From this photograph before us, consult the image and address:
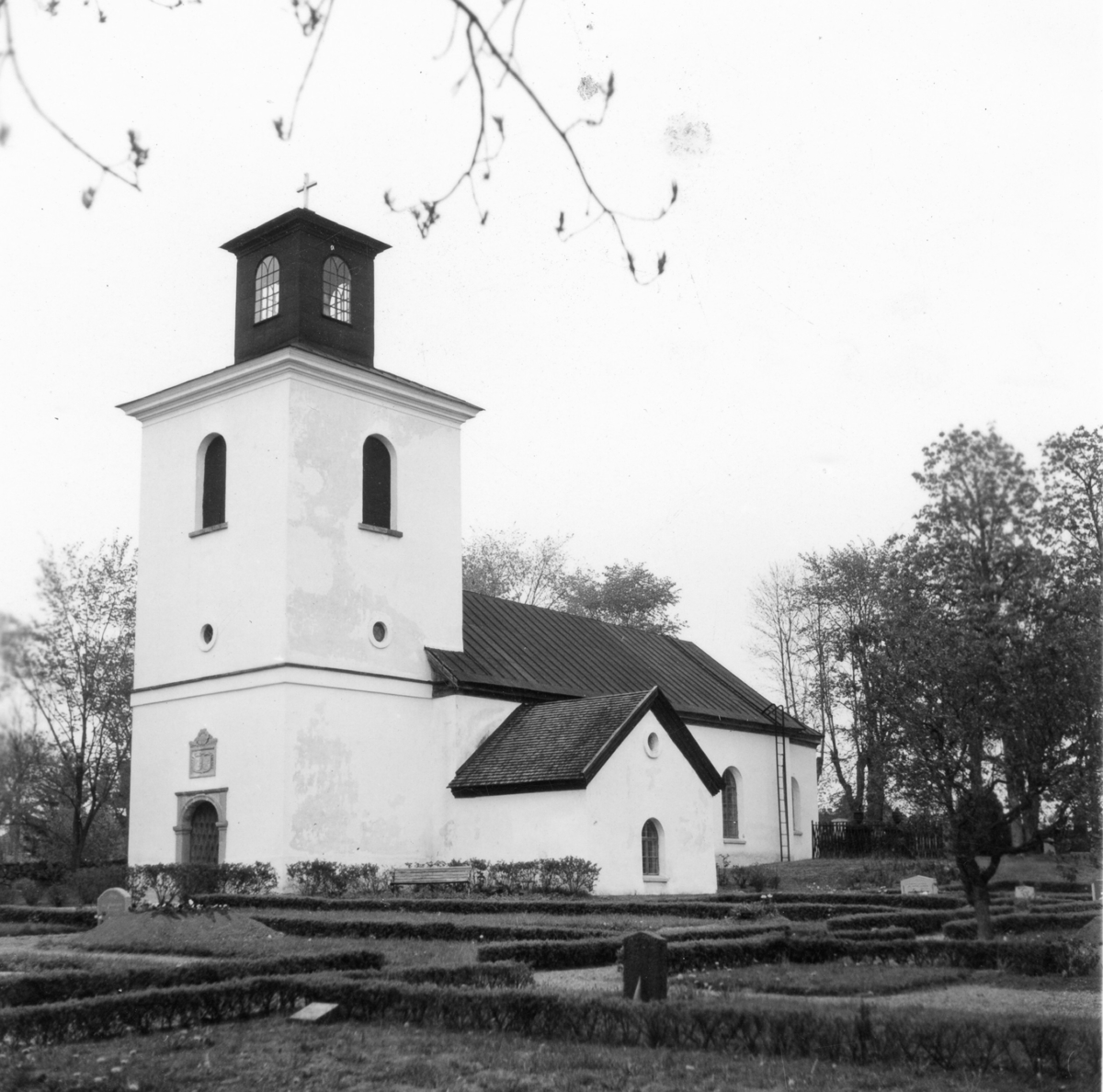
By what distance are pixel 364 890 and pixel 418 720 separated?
4354mm

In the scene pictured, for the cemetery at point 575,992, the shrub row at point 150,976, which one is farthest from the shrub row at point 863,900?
the shrub row at point 150,976

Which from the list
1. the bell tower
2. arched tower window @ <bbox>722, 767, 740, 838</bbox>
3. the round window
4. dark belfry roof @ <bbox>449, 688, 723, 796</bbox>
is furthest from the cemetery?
arched tower window @ <bbox>722, 767, 740, 838</bbox>

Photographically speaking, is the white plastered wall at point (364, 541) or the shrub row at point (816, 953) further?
the white plastered wall at point (364, 541)

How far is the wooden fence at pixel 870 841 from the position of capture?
39.0 meters

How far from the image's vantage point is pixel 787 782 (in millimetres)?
41531

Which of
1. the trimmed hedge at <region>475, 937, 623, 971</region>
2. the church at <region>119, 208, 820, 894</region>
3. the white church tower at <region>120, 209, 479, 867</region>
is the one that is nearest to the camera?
the trimmed hedge at <region>475, 937, 623, 971</region>

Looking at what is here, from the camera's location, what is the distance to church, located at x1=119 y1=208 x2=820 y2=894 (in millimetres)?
27938

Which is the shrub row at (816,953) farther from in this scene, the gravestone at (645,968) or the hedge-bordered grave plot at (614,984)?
the gravestone at (645,968)

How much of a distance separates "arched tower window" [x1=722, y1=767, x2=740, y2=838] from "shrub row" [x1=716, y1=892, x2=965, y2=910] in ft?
43.1

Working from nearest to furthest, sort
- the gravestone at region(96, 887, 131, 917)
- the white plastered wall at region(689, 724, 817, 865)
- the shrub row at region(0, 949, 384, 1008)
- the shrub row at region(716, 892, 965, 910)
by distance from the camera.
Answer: the shrub row at region(0, 949, 384, 1008), the gravestone at region(96, 887, 131, 917), the shrub row at region(716, 892, 965, 910), the white plastered wall at region(689, 724, 817, 865)

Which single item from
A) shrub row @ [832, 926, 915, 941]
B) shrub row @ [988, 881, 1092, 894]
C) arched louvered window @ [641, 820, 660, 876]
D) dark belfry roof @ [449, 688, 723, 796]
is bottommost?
shrub row @ [988, 881, 1092, 894]

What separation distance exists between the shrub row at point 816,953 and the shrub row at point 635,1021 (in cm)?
380

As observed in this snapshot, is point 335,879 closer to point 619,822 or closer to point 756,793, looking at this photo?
point 619,822

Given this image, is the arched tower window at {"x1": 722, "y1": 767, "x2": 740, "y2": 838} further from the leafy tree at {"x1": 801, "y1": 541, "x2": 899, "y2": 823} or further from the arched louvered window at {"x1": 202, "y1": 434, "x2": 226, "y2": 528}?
the arched louvered window at {"x1": 202, "y1": 434, "x2": 226, "y2": 528}
